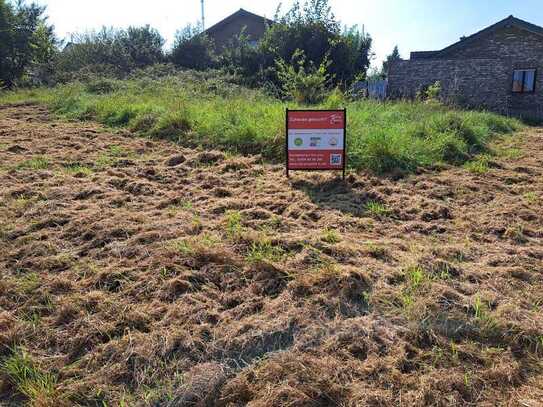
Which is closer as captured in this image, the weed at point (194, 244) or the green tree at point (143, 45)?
the weed at point (194, 244)

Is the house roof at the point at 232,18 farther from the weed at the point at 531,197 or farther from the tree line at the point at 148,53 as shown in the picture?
the weed at the point at 531,197

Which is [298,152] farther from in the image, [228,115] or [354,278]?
[228,115]

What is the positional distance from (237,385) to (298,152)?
11.3 ft

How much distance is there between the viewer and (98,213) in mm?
4055

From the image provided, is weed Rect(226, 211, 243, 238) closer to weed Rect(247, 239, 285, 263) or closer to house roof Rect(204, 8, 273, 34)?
weed Rect(247, 239, 285, 263)

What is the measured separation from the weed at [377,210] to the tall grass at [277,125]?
1289 millimetres

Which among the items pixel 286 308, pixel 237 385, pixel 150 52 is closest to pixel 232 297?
pixel 286 308

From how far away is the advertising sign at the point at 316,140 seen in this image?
496 centimetres

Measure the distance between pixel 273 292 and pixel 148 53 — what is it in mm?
19753

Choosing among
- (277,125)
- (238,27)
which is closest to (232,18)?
(238,27)

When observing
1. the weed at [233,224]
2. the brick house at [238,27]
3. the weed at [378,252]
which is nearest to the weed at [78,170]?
the weed at [233,224]

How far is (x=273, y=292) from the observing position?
283 cm

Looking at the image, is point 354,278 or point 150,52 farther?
point 150,52

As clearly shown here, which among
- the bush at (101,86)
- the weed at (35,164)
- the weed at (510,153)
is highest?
the bush at (101,86)
